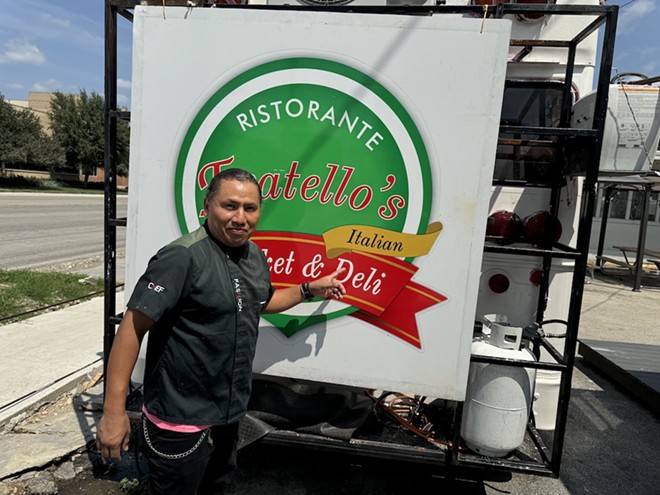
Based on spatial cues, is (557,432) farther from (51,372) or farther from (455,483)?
(51,372)

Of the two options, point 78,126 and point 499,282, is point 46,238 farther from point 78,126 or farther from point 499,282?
point 78,126

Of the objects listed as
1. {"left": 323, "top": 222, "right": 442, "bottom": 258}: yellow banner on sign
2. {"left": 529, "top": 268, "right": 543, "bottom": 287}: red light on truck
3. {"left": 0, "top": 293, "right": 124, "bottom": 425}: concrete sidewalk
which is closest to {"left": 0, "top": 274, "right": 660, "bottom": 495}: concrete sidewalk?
{"left": 0, "top": 293, "right": 124, "bottom": 425}: concrete sidewalk

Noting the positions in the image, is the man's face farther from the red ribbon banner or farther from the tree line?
the tree line

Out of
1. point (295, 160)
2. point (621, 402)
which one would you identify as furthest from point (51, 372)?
point (621, 402)

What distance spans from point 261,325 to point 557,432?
1654 millimetres

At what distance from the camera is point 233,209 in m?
2.01

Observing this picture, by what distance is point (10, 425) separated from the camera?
3641mm

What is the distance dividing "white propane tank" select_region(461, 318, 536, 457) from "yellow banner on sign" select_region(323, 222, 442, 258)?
71 cm

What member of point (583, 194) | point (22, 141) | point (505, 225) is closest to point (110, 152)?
point (505, 225)

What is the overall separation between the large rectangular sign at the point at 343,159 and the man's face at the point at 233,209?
52 centimetres

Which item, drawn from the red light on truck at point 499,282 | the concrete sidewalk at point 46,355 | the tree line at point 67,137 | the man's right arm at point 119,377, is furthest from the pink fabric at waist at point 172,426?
the tree line at point 67,137

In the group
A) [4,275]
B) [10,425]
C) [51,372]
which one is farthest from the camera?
[4,275]

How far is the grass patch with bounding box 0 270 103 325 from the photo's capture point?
651 cm

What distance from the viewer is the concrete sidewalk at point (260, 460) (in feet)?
10.7
